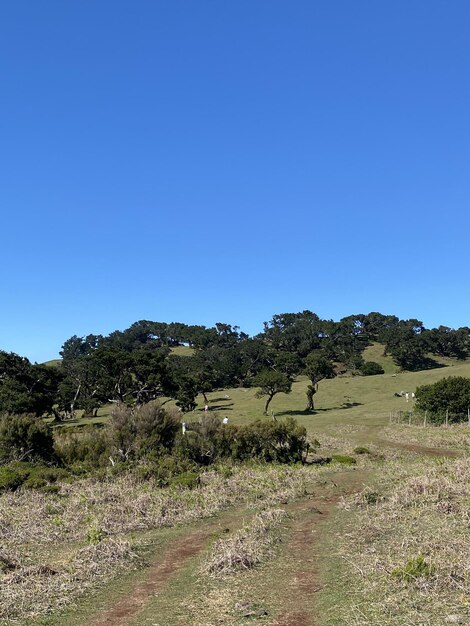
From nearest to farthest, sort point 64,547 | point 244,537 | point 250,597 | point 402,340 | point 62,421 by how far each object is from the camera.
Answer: point 250,597 → point 244,537 → point 64,547 → point 62,421 → point 402,340

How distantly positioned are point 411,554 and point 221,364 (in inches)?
4491

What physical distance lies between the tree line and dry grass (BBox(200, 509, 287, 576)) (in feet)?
106

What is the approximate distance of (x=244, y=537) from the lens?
15.6m

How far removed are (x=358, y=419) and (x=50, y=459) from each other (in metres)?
40.7

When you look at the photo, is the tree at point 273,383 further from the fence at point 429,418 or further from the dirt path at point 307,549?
the dirt path at point 307,549

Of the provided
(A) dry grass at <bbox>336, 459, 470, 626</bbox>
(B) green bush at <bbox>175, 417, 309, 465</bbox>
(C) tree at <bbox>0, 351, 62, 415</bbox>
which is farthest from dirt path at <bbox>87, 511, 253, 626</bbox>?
(C) tree at <bbox>0, 351, 62, 415</bbox>

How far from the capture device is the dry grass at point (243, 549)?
13.2 meters

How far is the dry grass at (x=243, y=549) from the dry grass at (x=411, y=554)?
86.6 inches

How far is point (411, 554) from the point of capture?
1273 cm

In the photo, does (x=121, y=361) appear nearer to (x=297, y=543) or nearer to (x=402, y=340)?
(x=297, y=543)

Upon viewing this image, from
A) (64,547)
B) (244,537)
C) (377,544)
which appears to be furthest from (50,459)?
(377,544)

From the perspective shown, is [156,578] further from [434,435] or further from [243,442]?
[434,435]

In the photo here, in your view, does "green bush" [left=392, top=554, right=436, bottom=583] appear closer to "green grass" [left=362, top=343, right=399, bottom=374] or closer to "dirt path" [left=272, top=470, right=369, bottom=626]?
"dirt path" [left=272, top=470, right=369, bottom=626]

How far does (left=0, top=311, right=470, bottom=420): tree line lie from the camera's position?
7900cm
